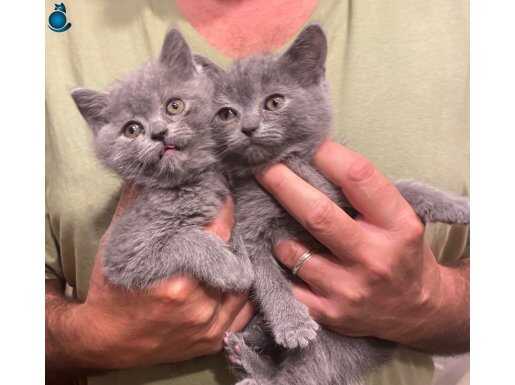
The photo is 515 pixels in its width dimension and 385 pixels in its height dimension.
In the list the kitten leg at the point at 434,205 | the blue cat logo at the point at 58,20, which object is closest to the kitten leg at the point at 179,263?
the kitten leg at the point at 434,205

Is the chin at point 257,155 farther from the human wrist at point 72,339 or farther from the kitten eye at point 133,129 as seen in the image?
the human wrist at point 72,339

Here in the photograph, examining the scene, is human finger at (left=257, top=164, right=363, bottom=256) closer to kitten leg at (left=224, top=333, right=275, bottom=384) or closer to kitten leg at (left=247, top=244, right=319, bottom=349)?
kitten leg at (left=247, top=244, right=319, bottom=349)

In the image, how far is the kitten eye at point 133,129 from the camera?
862 millimetres

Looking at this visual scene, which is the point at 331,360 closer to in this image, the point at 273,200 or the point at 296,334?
the point at 296,334

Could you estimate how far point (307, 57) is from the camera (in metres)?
0.89

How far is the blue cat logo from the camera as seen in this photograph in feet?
3.21

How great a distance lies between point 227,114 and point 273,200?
17 cm

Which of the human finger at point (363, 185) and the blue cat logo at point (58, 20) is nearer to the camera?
the human finger at point (363, 185)

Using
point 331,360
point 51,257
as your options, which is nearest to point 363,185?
point 331,360

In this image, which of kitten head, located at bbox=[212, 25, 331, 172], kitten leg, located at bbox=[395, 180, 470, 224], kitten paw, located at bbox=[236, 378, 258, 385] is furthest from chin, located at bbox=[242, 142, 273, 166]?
kitten paw, located at bbox=[236, 378, 258, 385]

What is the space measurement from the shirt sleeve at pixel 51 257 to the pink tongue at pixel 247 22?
477 mm
